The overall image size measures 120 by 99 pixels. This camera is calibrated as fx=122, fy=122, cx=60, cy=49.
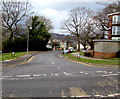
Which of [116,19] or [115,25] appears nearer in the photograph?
[116,19]

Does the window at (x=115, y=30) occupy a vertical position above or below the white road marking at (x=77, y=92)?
above

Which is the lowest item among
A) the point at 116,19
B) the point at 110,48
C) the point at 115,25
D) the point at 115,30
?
the point at 110,48

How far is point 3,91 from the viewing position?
19.2 feet

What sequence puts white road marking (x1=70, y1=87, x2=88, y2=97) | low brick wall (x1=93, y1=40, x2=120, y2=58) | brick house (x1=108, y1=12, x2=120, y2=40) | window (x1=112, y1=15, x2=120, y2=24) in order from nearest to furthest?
1. white road marking (x1=70, y1=87, x2=88, y2=97)
2. low brick wall (x1=93, y1=40, x2=120, y2=58)
3. window (x1=112, y1=15, x2=120, y2=24)
4. brick house (x1=108, y1=12, x2=120, y2=40)

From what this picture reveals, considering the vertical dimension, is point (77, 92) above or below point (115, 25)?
below

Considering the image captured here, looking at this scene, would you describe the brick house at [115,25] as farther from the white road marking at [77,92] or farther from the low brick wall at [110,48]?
the white road marking at [77,92]

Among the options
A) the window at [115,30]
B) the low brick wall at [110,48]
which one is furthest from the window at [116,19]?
the low brick wall at [110,48]

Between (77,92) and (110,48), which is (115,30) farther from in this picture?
(77,92)

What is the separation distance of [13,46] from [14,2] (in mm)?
13005

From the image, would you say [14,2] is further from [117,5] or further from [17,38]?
[117,5]

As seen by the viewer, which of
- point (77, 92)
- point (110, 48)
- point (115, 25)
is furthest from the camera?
point (115, 25)

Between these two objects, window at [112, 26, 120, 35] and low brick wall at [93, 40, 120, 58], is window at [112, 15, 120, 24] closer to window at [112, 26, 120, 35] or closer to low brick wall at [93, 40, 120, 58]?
window at [112, 26, 120, 35]

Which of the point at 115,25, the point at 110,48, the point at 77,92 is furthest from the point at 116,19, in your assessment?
the point at 77,92

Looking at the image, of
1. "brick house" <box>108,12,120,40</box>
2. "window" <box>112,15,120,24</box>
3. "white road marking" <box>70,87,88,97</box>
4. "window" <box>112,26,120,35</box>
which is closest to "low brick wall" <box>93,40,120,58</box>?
"brick house" <box>108,12,120,40</box>
